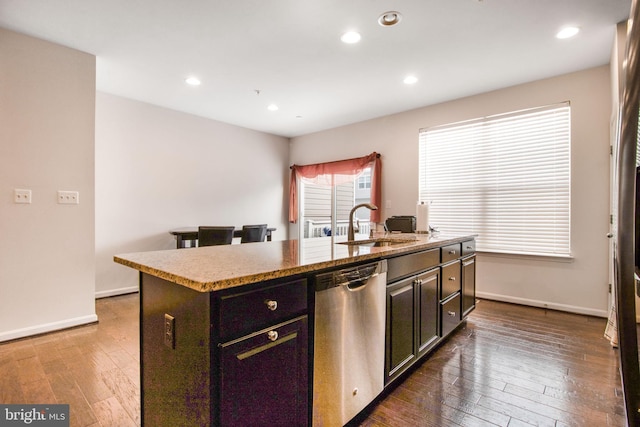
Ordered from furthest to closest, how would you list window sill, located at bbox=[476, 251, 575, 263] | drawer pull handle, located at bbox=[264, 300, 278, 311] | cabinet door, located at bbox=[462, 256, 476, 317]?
window sill, located at bbox=[476, 251, 575, 263], cabinet door, located at bbox=[462, 256, 476, 317], drawer pull handle, located at bbox=[264, 300, 278, 311]

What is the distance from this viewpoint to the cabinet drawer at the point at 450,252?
8.32 feet

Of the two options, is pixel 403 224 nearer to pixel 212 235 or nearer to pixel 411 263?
pixel 411 263

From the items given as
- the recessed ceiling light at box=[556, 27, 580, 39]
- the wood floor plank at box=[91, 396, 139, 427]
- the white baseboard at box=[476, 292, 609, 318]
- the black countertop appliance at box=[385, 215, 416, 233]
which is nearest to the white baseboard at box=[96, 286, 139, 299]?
the wood floor plank at box=[91, 396, 139, 427]

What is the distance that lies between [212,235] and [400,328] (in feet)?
8.31

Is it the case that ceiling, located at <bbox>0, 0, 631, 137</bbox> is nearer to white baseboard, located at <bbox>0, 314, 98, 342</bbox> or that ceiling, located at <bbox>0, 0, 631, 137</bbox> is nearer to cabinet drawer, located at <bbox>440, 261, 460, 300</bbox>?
cabinet drawer, located at <bbox>440, 261, 460, 300</bbox>

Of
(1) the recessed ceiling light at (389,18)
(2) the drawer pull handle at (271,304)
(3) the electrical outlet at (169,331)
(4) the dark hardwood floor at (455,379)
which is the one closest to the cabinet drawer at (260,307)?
(2) the drawer pull handle at (271,304)

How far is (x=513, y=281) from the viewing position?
3.85m

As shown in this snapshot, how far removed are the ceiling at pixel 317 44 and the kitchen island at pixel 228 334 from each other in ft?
6.42

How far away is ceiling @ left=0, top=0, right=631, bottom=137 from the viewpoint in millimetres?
2420

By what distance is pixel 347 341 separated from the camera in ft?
5.08

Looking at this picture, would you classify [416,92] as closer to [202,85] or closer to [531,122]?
[531,122]

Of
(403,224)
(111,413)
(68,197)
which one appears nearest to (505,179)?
(403,224)

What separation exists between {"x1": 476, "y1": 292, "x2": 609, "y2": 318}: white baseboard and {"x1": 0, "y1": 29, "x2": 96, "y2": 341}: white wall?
4.36 meters

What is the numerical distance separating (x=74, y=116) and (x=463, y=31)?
3526 millimetres
